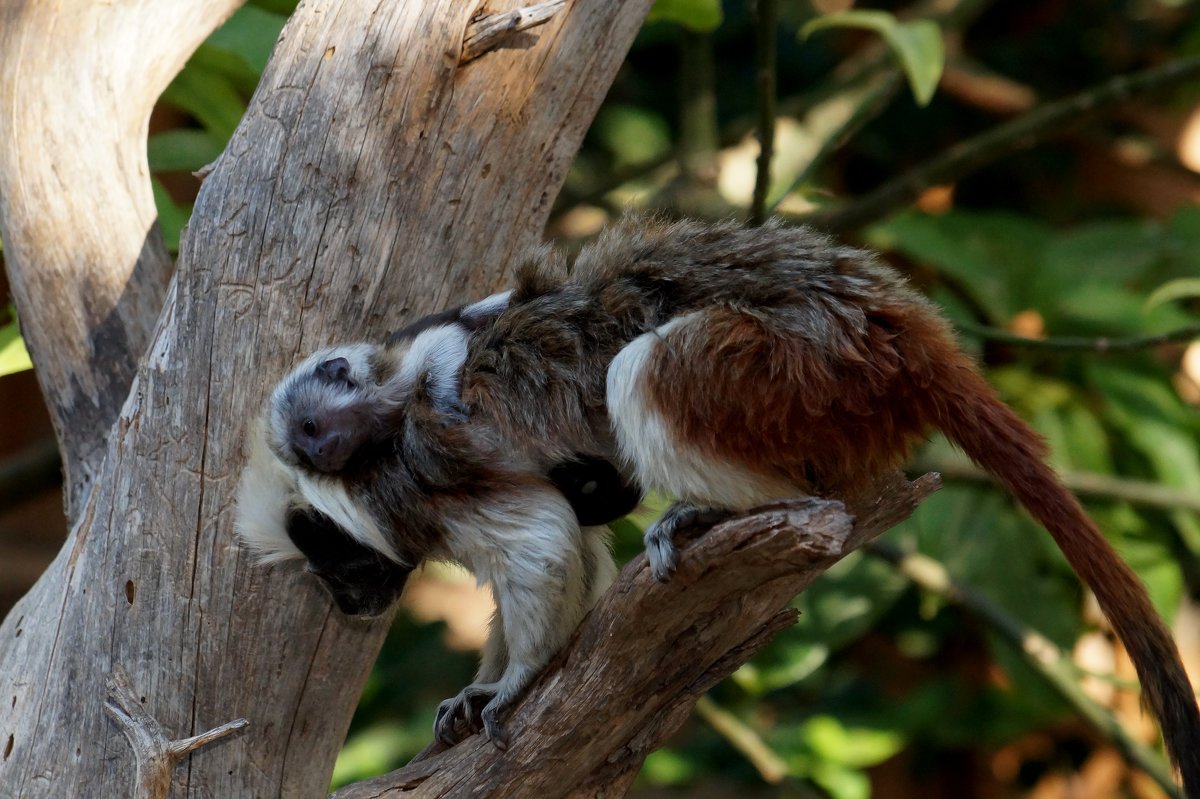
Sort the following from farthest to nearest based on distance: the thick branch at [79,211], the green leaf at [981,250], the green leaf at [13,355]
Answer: the green leaf at [981,250] < the green leaf at [13,355] < the thick branch at [79,211]

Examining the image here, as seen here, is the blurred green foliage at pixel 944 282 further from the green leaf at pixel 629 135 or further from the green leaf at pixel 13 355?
the green leaf at pixel 13 355

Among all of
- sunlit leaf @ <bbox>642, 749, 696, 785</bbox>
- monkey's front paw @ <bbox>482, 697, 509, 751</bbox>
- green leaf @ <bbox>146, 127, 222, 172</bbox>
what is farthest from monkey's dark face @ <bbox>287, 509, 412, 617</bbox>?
sunlit leaf @ <bbox>642, 749, 696, 785</bbox>

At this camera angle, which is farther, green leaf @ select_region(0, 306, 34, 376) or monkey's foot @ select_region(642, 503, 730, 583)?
green leaf @ select_region(0, 306, 34, 376)

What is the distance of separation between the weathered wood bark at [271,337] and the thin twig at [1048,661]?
1.81 m

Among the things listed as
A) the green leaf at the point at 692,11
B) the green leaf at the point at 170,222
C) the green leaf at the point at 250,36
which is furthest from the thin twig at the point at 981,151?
the green leaf at the point at 170,222

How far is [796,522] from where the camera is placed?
1501mm

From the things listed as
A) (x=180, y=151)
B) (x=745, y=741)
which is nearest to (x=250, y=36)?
(x=180, y=151)

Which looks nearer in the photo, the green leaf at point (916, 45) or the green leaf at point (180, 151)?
the green leaf at point (916, 45)

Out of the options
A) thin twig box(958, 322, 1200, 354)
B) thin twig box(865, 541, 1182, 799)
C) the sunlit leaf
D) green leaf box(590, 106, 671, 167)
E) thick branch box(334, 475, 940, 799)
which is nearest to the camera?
thick branch box(334, 475, 940, 799)

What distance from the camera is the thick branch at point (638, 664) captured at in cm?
159

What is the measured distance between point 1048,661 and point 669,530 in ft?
7.11

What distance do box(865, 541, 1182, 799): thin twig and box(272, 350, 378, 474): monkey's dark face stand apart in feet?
6.23

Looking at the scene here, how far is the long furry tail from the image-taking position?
162cm

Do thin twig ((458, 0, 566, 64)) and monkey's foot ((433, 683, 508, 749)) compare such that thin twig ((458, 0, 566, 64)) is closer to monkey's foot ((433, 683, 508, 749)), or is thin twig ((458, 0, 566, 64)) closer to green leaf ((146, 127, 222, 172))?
green leaf ((146, 127, 222, 172))
